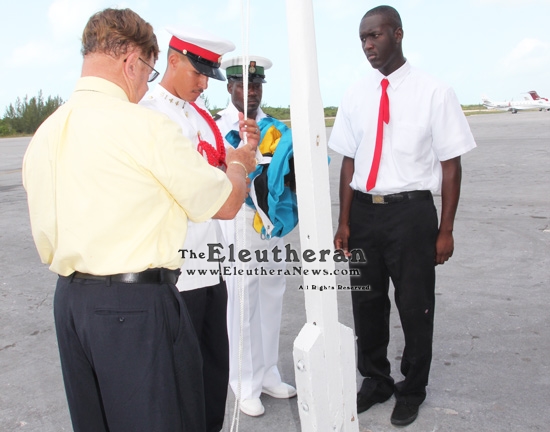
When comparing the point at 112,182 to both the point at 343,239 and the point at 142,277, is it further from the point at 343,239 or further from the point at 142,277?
the point at 343,239

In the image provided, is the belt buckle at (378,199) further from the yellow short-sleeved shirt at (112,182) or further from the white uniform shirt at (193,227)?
the yellow short-sleeved shirt at (112,182)

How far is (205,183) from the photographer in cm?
172

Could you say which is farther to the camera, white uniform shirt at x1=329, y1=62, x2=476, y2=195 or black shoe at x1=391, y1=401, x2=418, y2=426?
black shoe at x1=391, y1=401, x2=418, y2=426

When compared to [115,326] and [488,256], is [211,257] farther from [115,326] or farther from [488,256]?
[488,256]

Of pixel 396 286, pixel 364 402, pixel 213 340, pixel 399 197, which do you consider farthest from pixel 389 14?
pixel 364 402

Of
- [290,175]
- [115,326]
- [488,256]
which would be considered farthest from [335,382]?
[488,256]

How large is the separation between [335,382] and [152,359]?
0.62 meters

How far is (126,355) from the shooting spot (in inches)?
68.6

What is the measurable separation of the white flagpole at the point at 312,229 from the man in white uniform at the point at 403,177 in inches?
46.3

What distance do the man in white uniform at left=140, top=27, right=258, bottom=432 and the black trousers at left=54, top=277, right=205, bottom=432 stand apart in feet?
1.78

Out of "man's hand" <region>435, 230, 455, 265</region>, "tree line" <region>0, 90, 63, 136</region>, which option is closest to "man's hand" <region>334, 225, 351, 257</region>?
"man's hand" <region>435, 230, 455, 265</region>

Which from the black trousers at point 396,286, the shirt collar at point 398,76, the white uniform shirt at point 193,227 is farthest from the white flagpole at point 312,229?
the shirt collar at point 398,76

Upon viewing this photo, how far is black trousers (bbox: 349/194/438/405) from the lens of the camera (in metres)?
2.96

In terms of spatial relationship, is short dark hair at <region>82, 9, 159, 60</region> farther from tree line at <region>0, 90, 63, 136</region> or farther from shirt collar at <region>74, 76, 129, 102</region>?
tree line at <region>0, 90, 63, 136</region>
